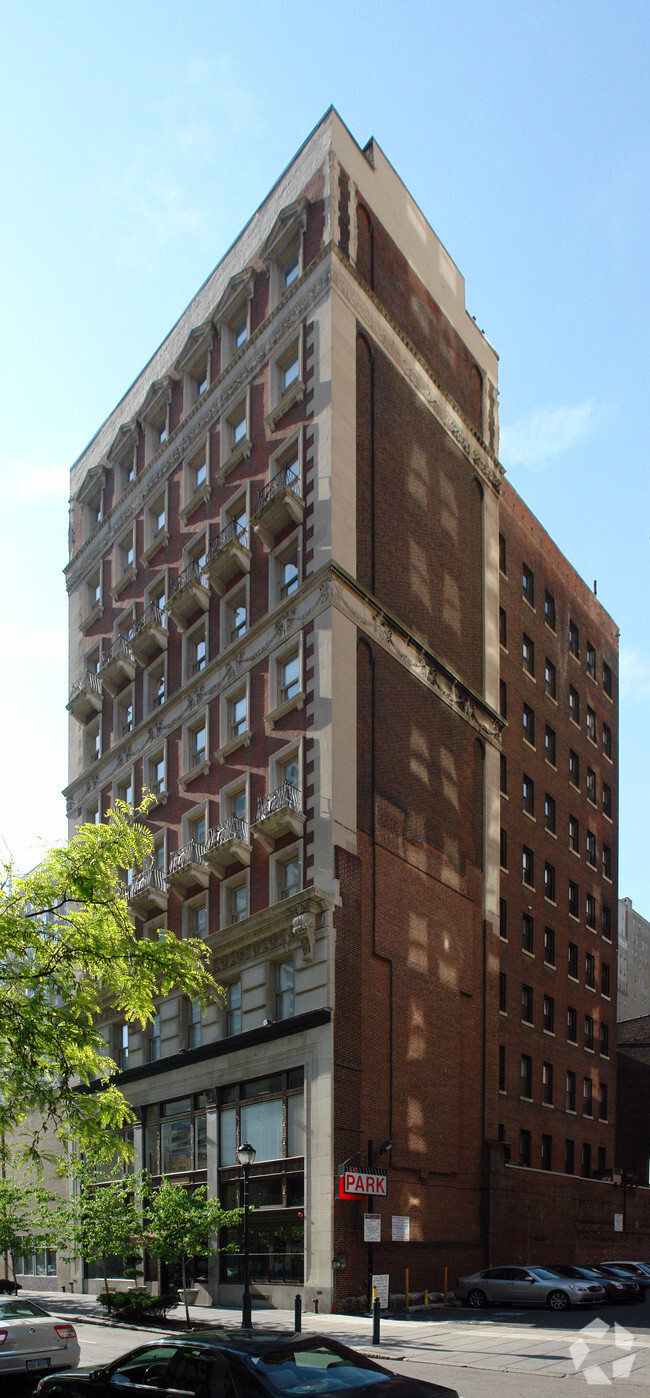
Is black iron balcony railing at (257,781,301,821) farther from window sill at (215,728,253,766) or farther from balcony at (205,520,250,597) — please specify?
balcony at (205,520,250,597)

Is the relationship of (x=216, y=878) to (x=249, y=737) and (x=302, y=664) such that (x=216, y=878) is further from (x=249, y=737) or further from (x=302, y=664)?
(x=302, y=664)

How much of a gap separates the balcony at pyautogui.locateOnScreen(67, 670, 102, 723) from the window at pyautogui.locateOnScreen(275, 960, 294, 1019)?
21.3 meters

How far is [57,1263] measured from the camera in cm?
4894

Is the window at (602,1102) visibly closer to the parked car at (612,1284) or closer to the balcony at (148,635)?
the parked car at (612,1284)

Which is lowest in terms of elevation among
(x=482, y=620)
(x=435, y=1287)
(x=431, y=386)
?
(x=435, y=1287)

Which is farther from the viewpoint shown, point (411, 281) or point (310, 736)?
point (411, 281)

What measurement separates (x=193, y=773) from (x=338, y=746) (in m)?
9.81

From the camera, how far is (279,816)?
35.5 metres

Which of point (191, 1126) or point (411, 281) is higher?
point (411, 281)

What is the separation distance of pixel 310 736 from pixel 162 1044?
14.0m

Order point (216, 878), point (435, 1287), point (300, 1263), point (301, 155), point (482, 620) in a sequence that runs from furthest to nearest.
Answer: point (482, 620) → point (301, 155) → point (216, 878) → point (435, 1287) → point (300, 1263)

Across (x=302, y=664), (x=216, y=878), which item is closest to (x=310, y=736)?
(x=302, y=664)

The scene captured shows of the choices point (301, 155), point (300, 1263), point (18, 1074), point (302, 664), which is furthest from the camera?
point (301, 155)

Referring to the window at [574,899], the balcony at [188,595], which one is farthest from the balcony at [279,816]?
the window at [574,899]
